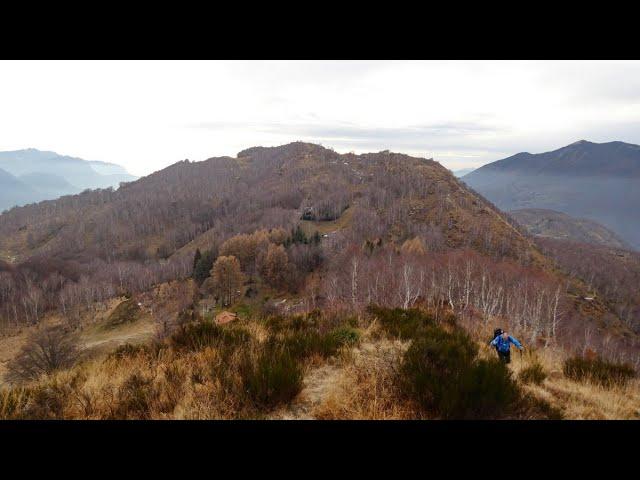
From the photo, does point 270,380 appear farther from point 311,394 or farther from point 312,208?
point 312,208

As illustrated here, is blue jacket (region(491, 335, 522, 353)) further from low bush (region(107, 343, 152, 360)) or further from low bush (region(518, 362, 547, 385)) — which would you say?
low bush (region(107, 343, 152, 360))

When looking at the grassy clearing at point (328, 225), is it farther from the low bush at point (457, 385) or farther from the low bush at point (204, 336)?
the low bush at point (457, 385)

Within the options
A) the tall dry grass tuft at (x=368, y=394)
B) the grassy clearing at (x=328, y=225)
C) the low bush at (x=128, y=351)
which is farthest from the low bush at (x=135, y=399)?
the grassy clearing at (x=328, y=225)

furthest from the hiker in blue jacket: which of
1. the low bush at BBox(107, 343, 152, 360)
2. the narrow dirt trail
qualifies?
the low bush at BBox(107, 343, 152, 360)
